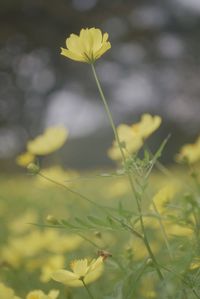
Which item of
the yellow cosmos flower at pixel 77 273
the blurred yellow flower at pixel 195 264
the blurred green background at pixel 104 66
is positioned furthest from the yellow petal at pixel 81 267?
the blurred green background at pixel 104 66

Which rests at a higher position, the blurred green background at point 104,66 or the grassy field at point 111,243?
the grassy field at point 111,243

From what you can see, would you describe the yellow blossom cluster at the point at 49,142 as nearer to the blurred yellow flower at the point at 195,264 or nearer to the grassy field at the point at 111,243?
the grassy field at the point at 111,243

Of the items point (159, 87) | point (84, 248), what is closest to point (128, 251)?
point (84, 248)

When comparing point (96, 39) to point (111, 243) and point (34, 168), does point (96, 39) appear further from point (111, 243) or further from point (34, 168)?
point (111, 243)

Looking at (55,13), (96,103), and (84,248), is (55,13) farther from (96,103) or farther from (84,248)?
(84,248)

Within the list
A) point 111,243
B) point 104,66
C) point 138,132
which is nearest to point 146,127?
point 138,132

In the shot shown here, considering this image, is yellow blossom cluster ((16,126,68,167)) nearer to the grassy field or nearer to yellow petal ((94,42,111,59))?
the grassy field
